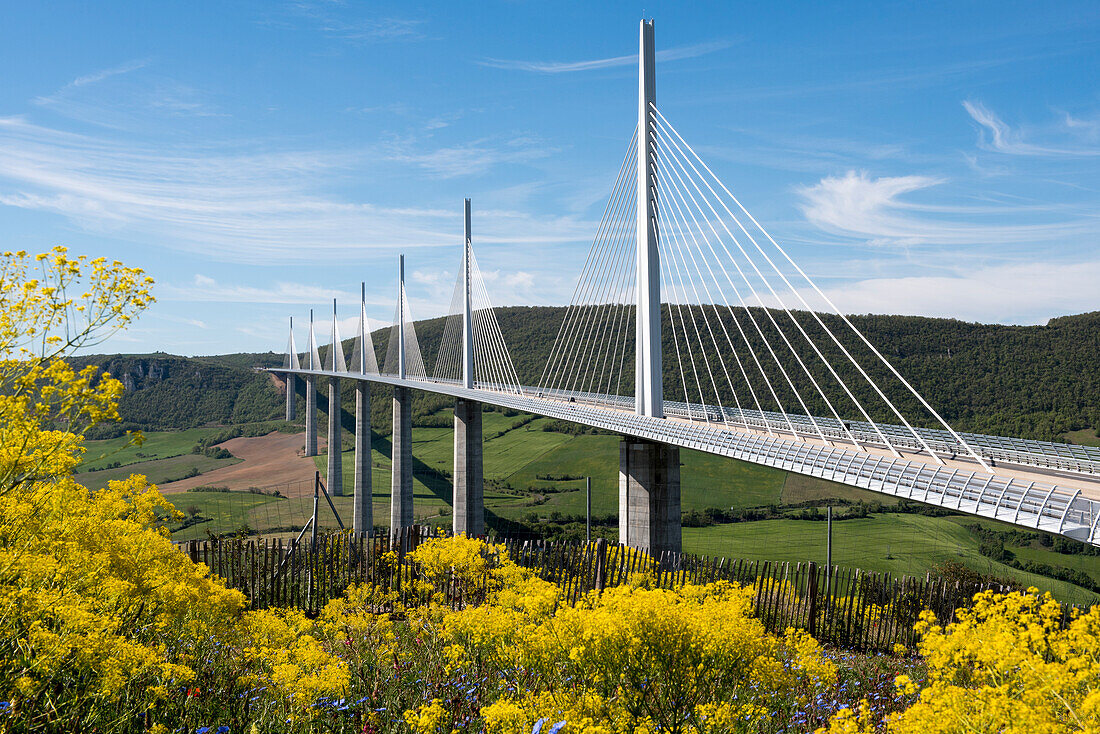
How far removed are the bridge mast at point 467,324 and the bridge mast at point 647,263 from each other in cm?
2620

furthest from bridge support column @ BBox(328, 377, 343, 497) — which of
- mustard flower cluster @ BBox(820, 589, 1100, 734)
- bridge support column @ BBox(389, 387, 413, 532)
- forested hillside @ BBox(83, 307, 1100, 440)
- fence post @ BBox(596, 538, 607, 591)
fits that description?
mustard flower cluster @ BBox(820, 589, 1100, 734)

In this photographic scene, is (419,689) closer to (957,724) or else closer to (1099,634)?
(957,724)

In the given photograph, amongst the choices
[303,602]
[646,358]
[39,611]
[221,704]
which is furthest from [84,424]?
[646,358]

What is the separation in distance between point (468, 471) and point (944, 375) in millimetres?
48616

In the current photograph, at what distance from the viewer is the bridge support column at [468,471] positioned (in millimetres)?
47094

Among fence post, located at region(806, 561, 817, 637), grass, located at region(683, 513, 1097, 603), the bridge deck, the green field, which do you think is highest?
the bridge deck

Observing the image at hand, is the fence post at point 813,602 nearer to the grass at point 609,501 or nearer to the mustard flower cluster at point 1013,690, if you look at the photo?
the mustard flower cluster at point 1013,690

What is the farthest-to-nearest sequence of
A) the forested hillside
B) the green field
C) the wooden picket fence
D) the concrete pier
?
1. the concrete pier
2. the forested hillside
3. the green field
4. the wooden picket fence

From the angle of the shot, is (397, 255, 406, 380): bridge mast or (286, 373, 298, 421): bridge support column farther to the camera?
(286, 373, 298, 421): bridge support column

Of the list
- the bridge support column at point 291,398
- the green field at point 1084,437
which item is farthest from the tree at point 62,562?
the bridge support column at point 291,398

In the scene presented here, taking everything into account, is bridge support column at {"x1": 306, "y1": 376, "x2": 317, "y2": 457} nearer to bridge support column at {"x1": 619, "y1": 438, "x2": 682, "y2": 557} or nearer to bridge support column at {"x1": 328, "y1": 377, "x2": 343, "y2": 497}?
bridge support column at {"x1": 328, "y1": 377, "x2": 343, "y2": 497}

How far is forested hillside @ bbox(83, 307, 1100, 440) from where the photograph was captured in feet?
165

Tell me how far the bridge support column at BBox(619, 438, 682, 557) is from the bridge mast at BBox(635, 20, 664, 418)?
5.99ft

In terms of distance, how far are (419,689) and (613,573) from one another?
11.4 metres
